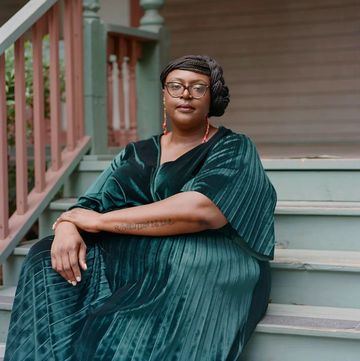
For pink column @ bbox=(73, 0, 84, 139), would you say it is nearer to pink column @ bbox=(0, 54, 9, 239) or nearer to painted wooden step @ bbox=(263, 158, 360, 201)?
pink column @ bbox=(0, 54, 9, 239)

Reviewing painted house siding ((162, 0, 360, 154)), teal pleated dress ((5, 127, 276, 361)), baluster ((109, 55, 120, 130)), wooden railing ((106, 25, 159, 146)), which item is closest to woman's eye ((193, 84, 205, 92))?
teal pleated dress ((5, 127, 276, 361))

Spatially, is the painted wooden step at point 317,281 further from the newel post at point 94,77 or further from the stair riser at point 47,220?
the newel post at point 94,77

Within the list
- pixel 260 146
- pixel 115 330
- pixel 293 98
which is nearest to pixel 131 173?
pixel 115 330

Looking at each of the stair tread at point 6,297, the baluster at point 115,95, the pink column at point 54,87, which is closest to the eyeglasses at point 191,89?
the stair tread at point 6,297

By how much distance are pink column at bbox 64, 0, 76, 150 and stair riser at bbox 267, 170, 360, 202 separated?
1030 millimetres

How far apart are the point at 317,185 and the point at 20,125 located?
4.26ft

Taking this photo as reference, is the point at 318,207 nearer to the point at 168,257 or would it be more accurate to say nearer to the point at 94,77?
the point at 168,257

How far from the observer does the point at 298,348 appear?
101 inches

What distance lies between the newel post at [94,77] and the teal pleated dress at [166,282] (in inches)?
49.4

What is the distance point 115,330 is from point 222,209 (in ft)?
1.66

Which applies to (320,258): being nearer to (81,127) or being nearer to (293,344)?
(293,344)

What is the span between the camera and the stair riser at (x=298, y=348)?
2492mm

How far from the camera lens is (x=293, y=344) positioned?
256 cm

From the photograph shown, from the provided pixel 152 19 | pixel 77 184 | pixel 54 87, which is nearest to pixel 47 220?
pixel 77 184
